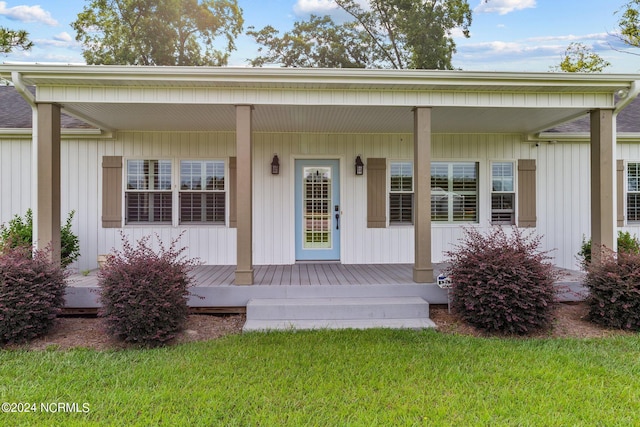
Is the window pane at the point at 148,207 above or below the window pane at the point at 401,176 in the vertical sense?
below

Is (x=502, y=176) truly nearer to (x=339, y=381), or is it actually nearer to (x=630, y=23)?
(x=339, y=381)

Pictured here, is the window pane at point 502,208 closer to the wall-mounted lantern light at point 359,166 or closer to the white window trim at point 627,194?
the white window trim at point 627,194

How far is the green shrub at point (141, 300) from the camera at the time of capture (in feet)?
12.8

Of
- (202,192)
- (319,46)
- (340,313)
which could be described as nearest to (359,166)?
(202,192)

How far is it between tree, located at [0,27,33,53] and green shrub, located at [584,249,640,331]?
1720cm

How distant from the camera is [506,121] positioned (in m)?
6.20

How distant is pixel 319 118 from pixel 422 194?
2001 mm

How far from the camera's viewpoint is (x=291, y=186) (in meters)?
7.02

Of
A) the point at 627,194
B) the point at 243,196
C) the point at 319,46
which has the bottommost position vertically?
the point at 243,196

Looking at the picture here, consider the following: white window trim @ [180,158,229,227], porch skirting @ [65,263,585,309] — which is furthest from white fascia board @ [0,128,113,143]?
porch skirting @ [65,263,585,309]

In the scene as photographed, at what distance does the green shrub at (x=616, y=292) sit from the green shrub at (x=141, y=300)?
4.70 metres

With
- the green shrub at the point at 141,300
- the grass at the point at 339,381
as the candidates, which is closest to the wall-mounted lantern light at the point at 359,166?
the grass at the point at 339,381

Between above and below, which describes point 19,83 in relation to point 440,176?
above

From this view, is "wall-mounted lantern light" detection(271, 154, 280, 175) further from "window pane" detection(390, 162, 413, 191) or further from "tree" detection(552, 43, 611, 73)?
"tree" detection(552, 43, 611, 73)
